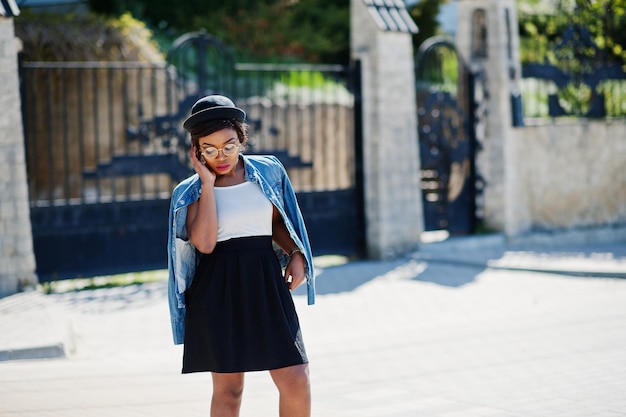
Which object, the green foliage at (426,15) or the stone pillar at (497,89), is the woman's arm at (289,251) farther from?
the green foliage at (426,15)

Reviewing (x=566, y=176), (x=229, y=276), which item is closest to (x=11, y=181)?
(x=229, y=276)

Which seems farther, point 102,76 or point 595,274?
point 102,76

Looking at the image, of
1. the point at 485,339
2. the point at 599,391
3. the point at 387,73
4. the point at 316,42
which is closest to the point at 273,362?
the point at 599,391

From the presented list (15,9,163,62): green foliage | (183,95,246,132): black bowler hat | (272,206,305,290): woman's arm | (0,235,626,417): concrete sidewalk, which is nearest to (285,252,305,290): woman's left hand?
(272,206,305,290): woman's arm

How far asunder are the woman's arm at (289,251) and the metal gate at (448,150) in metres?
8.37

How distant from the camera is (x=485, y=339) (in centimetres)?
820

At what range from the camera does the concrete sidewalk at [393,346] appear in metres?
6.21

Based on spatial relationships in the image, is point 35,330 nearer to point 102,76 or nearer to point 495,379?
point 495,379

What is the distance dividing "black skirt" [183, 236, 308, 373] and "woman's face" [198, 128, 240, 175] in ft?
1.07

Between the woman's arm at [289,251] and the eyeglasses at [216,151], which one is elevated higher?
the eyeglasses at [216,151]

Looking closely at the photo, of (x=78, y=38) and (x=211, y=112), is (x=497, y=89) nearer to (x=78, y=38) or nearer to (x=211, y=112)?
(x=78, y=38)

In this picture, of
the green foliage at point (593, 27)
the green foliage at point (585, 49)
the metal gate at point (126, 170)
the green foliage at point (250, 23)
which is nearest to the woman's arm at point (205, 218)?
the metal gate at point (126, 170)

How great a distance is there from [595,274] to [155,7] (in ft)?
46.9

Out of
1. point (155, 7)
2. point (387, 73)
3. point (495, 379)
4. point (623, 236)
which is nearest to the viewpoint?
point (495, 379)
